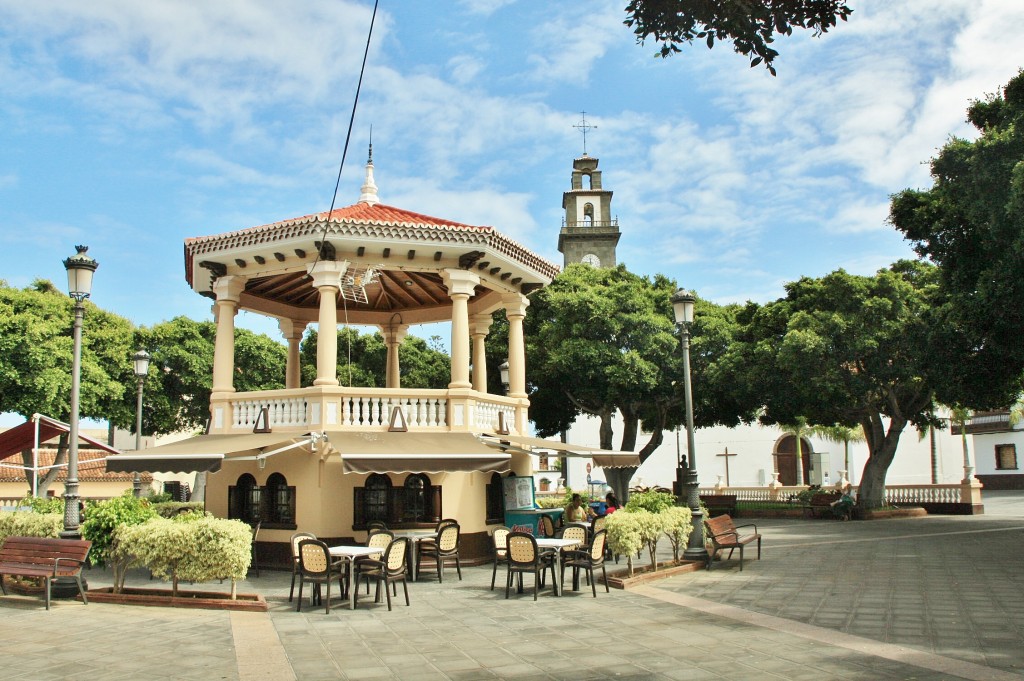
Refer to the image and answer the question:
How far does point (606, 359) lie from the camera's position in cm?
2936

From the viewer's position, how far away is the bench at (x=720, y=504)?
31.1 metres

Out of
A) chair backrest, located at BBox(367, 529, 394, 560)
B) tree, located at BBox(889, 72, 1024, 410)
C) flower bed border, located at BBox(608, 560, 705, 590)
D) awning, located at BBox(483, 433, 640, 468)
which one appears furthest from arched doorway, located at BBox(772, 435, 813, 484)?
chair backrest, located at BBox(367, 529, 394, 560)

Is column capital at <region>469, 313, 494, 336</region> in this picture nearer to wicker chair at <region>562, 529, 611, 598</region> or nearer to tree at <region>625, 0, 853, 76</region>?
wicker chair at <region>562, 529, 611, 598</region>

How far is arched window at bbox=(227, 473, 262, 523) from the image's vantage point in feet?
51.5

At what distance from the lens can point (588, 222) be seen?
68.2 meters

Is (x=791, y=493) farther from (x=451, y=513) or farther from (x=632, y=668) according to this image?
(x=632, y=668)

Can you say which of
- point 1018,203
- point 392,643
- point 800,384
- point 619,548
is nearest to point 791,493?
point 800,384

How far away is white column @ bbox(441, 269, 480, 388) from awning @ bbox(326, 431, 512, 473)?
142 cm

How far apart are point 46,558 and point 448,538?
5.89 meters

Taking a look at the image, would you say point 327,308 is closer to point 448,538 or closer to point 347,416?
point 347,416

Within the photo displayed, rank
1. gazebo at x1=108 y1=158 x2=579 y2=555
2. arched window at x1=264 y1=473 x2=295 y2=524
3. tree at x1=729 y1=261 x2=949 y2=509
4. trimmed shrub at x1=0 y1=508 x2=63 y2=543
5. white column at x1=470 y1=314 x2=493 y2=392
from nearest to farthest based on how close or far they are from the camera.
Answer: trimmed shrub at x1=0 y1=508 x2=63 y2=543
gazebo at x1=108 y1=158 x2=579 y2=555
arched window at x1=264 y1=473 x2=295 y2=524
white column at x1=470 y1=314 x2=493 y2=392
tree at x1=729 y1=261 x2=949 y2=509

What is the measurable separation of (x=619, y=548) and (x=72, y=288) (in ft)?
29.9

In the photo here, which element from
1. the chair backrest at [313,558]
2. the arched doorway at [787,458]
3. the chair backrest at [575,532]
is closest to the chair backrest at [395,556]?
the chair backrest at [313,558]

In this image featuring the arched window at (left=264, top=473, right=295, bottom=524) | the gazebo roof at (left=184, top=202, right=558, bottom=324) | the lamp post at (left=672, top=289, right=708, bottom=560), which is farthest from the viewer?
the gazebo roof at (left=184, top=202, right=558, bottom=324)
